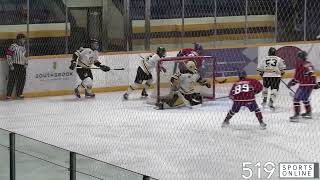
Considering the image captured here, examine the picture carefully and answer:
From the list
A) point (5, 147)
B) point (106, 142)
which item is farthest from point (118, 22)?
point (5, 147)

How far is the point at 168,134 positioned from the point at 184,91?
2107 millimetres

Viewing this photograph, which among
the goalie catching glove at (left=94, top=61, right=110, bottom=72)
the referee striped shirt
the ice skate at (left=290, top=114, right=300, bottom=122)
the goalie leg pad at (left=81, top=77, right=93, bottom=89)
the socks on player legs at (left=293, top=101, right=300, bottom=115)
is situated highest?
the referee striped shirt

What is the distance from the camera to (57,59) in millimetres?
12438

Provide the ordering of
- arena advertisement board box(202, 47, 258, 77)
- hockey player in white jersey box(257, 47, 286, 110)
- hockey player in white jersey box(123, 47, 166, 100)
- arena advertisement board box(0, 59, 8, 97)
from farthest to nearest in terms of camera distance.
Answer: arena advertisement board box(202, 47, 258, 77), arena advertisement board box(0, 59, 8, 97), hockey player in white jersey box(123, 47, 166, 100), hockey player in white jersey box(257, 47, 286, 110)

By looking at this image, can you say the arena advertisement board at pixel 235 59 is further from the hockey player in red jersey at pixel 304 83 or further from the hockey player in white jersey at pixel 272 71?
the hockey player in red jersey at pixel 304 83

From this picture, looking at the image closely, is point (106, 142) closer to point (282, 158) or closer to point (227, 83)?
point (282, 158)

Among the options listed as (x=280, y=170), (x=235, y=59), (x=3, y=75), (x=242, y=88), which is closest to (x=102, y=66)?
(x=3, y=75)

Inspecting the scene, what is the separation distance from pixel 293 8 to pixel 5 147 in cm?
1185

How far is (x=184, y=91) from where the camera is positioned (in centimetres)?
1056

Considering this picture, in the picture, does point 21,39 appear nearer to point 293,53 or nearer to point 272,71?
point 272,71

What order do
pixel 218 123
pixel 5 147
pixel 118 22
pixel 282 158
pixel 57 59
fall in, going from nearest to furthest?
pixel 5 147 < pixel 282 158 < pixel 218 123 < pixel 57 59 < pixel 118 22

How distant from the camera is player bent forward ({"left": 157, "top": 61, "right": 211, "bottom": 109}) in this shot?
1052 centimetres

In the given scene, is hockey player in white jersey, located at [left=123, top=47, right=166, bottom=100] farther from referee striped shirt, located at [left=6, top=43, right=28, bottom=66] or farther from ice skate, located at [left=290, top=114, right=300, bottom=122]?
ice skate, located at [left=290, top=114, right=300, bottom=122]

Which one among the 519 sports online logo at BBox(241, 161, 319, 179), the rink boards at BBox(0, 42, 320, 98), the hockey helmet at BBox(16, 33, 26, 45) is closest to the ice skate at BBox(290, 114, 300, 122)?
the 519 sports online logo at BBox(241, 161, 319, 179)
